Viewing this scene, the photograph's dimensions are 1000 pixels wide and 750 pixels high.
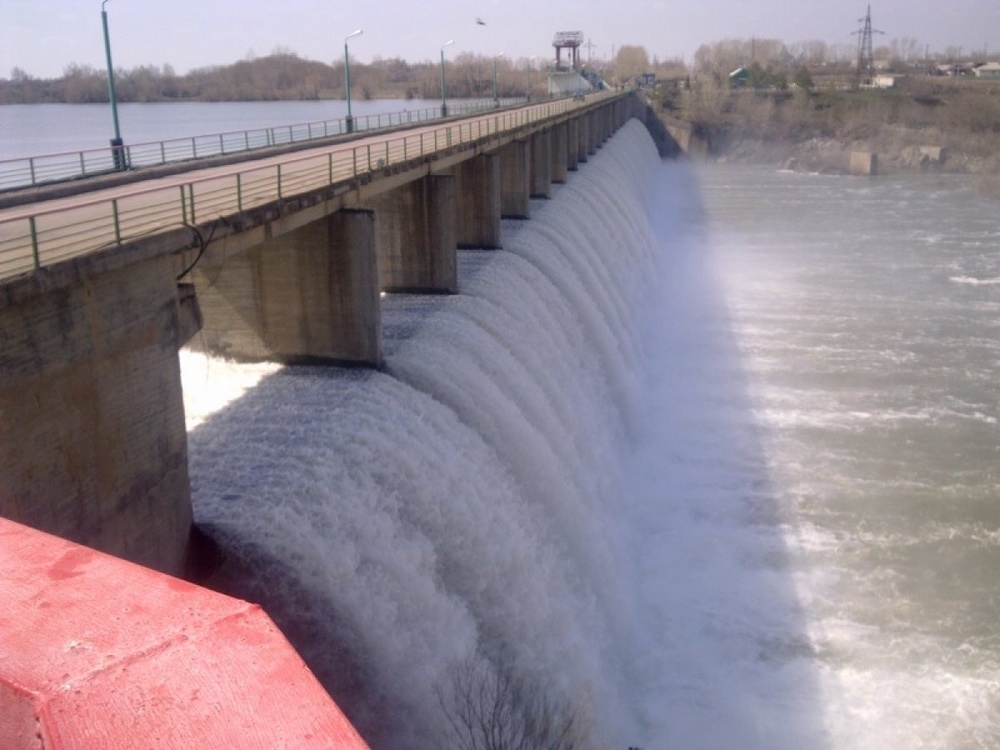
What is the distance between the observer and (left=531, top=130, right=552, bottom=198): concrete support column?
32812 mm

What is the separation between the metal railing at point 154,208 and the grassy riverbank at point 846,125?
64.1m

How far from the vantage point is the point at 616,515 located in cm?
1722

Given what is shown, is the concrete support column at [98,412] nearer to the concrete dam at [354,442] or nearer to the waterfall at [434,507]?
the concrete dam at [354,442]

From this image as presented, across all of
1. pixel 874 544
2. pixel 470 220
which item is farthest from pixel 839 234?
pixel 874 544

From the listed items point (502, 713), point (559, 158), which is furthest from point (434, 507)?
point (559, 158)

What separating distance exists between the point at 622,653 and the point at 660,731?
145 cm

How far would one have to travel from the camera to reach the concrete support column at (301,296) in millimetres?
15477

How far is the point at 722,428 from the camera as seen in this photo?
21703 mm

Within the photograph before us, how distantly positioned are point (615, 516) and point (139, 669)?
597 inches

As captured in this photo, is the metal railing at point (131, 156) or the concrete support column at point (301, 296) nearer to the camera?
the concrete support column at point (301, 296)

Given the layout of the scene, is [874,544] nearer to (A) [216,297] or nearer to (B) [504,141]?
(A) [216,297]

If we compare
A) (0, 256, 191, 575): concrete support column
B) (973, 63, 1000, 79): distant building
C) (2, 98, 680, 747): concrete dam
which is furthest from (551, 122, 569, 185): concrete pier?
(973, 63, 1000, 79): distant building

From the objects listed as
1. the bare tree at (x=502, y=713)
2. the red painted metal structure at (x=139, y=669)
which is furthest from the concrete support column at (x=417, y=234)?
the red painted metal structure at (x=139, y=669)

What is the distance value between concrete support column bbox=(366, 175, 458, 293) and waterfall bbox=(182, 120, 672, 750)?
0.69 m
